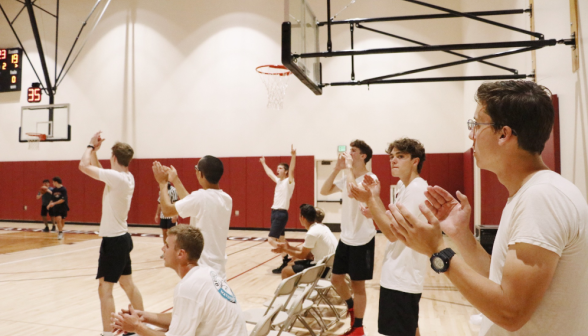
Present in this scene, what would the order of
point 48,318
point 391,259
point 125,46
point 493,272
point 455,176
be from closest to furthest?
point 493,272, point 391,259, point 48,318, point 455,176, point 125,46

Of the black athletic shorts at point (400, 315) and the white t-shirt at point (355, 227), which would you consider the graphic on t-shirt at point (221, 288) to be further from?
the white t-shirt at point (355, 227)

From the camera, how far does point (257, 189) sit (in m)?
14.5

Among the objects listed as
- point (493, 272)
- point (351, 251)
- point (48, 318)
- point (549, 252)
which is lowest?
point (48, 318)

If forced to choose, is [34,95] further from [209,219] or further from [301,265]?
[209,219]

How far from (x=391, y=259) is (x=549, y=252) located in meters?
2.10

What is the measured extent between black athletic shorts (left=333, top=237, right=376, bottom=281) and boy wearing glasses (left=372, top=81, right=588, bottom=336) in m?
3.09

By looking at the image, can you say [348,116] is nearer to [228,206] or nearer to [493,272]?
[228,206]

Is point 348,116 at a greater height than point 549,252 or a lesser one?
greater

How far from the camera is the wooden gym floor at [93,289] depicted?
4996 mm

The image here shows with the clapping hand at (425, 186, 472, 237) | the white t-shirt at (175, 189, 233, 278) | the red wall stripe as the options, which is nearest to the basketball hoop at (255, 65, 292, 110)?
the red wall stripe

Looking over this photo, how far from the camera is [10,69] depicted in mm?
16750

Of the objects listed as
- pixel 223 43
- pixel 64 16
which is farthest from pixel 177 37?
pixel 64 16

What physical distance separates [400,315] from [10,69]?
19.0 metres

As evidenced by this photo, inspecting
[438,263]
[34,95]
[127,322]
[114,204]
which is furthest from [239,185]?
[438,263]
